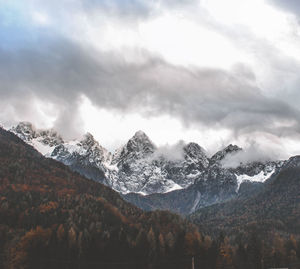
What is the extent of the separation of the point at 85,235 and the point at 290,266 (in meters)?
88.9

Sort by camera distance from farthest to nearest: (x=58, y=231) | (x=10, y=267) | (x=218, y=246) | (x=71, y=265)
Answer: (x=58, y=231) < (x=218, y=246) < (x=71, y=265) < (x=10, y=267)

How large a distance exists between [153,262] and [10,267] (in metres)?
52.9

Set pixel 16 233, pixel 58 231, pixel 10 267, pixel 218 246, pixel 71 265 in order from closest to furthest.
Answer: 1. pixel 10 267
2. pixel 71 265
3. pixel 218 246
4. pixel 58 231
5. pixel 16 233

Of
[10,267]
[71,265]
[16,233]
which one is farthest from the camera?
[16,233]

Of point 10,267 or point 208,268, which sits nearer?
point 10,267

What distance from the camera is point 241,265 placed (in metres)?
178

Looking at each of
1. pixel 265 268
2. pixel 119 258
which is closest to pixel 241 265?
pixel 265 268

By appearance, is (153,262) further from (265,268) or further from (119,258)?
(265,268)

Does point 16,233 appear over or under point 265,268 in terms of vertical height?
over

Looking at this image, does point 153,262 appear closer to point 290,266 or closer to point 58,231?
point 58,231

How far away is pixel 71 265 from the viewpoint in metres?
155

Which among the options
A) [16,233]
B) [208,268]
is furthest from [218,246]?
[16,233]

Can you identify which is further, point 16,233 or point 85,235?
point 16,233

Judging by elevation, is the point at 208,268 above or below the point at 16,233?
below
